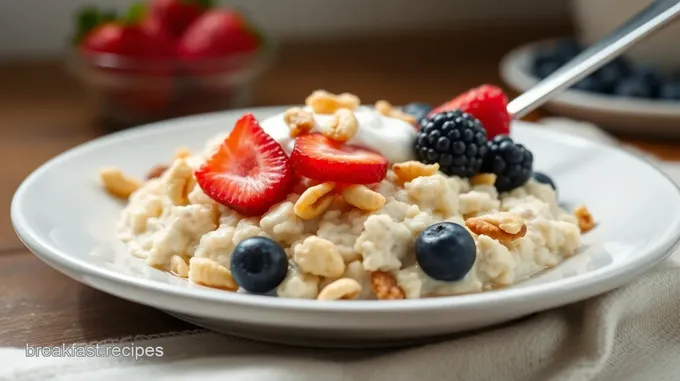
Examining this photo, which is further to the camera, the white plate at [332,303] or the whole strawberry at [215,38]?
the whole strawberry at [215,38]

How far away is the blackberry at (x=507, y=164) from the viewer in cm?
164

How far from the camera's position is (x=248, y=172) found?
1.53m

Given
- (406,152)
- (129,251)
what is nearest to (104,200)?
(129,251)

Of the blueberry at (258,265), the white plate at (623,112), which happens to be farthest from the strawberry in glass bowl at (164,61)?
the blueberry at (258,265)

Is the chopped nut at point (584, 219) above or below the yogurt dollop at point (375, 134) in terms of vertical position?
below

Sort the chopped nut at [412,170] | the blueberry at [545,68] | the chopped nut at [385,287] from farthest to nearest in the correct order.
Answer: the blueberry at [545,68] → the chopped nut at [412,170] → the chopped nut at [385,287]

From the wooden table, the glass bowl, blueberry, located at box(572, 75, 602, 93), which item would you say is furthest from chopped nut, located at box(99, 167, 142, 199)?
blueberry, located at box(572, 75, 602, 93)

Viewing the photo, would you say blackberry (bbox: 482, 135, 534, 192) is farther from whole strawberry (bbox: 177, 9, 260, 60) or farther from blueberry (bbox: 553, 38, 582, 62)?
blueberry (bbox: 553, 38, 582, 62)

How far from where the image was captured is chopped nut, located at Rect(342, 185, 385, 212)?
4.58 ft

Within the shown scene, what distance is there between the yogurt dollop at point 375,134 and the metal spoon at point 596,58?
32cm

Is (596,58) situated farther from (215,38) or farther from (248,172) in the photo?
(215,38)

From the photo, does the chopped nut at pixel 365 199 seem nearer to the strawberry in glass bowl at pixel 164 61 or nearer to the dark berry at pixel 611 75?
the strawberry in glass bowl at pixel 164 61

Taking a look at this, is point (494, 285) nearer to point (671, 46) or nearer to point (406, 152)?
point (406, 152)

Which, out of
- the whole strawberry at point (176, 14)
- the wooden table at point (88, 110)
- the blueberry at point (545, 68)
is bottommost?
the wooden table at point (88, 110)
